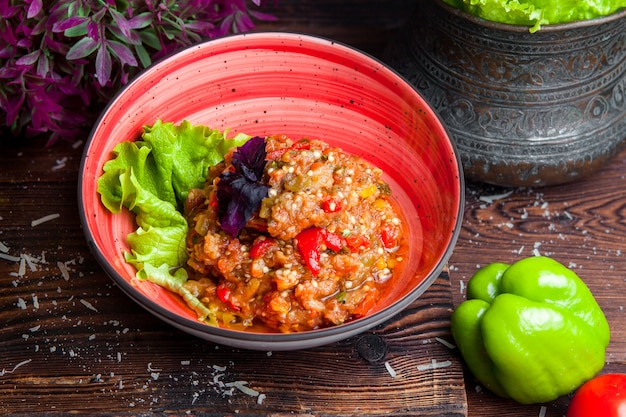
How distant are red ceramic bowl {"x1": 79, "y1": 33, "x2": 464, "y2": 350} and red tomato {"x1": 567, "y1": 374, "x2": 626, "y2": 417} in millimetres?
808

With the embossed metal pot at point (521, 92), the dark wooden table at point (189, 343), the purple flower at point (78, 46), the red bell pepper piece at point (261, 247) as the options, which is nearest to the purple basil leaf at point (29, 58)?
the purple flower at point (78, 46)

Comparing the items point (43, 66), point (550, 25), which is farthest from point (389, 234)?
point (43, 66)

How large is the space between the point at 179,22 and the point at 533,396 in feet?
7.45

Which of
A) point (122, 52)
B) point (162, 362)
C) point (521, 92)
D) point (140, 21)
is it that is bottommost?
point (162, 362)

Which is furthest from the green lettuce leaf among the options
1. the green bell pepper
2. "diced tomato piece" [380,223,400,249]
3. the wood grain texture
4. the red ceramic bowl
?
the green bell pepper

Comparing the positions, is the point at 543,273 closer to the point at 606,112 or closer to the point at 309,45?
the point at 606,112

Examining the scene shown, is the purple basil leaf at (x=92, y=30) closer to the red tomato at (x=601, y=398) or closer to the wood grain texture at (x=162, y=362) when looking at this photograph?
the wood grain texture at (x=162, y=362)

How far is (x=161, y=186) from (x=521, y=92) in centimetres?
175

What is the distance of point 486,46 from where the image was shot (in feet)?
10.6

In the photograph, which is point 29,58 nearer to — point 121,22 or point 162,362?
point 121,22

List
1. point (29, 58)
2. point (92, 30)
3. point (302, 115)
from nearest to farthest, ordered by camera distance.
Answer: point (92, 30), point (29, 58), point (302, 115)

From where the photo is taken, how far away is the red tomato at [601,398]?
2664 millimetres

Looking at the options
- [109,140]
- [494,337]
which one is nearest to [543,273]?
[494,337]

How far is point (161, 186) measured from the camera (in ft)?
9.80
